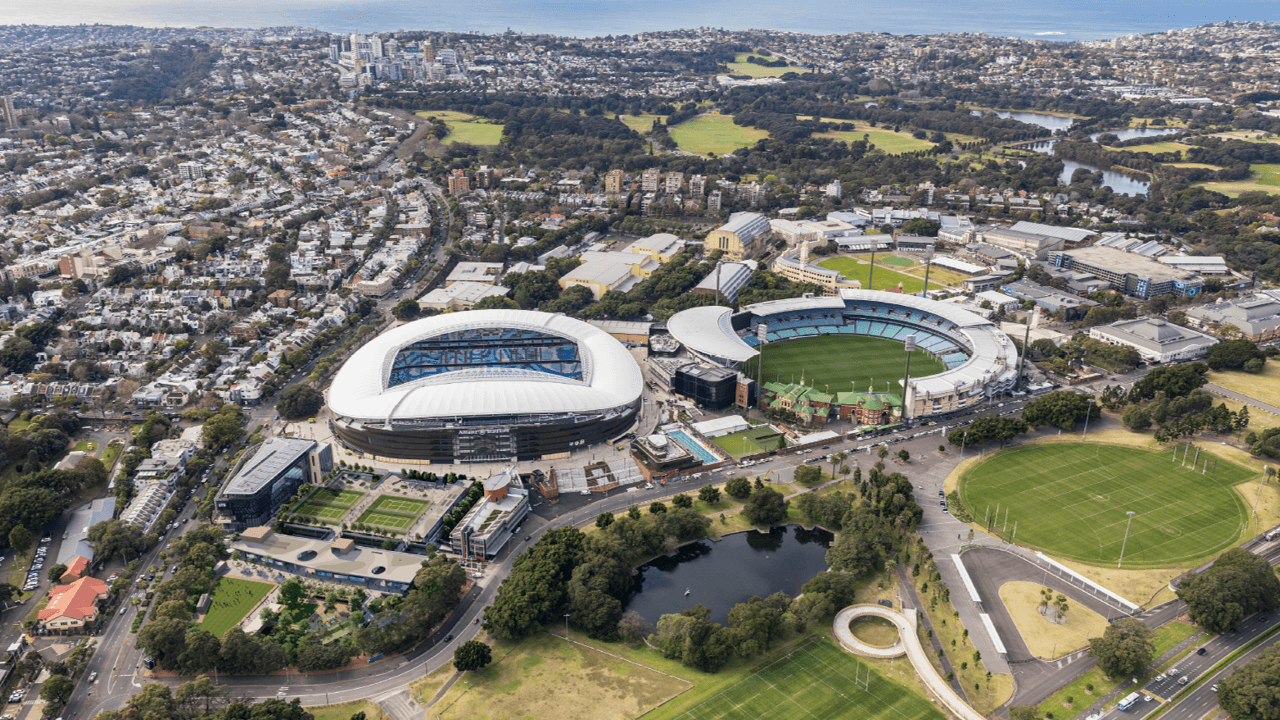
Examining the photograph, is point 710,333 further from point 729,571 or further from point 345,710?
point 345,710

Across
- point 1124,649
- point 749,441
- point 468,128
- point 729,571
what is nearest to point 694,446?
point 749,441

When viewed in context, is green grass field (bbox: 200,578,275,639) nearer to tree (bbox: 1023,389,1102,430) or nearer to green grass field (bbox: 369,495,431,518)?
green grass field (bbox: 369,495,431,518)

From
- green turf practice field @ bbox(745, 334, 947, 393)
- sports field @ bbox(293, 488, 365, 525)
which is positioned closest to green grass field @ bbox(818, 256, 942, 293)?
green turf practice field @ bbox(745, 334, 947, 393)

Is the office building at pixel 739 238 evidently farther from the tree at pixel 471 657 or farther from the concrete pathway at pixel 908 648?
the tree at pixel 471 657

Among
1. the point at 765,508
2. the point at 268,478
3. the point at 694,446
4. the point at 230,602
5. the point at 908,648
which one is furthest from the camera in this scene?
the point at 694,446

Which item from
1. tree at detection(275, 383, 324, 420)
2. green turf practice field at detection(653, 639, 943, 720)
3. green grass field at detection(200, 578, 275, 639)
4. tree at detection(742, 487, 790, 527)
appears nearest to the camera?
green turf practice field at detection(653, 639, 943, 720)

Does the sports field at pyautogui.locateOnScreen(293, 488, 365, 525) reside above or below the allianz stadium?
below

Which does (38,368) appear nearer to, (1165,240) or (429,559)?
(429,559)

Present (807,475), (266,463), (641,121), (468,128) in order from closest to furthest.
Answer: (266,463) → (807,475) → (468,128) → (641,121)
